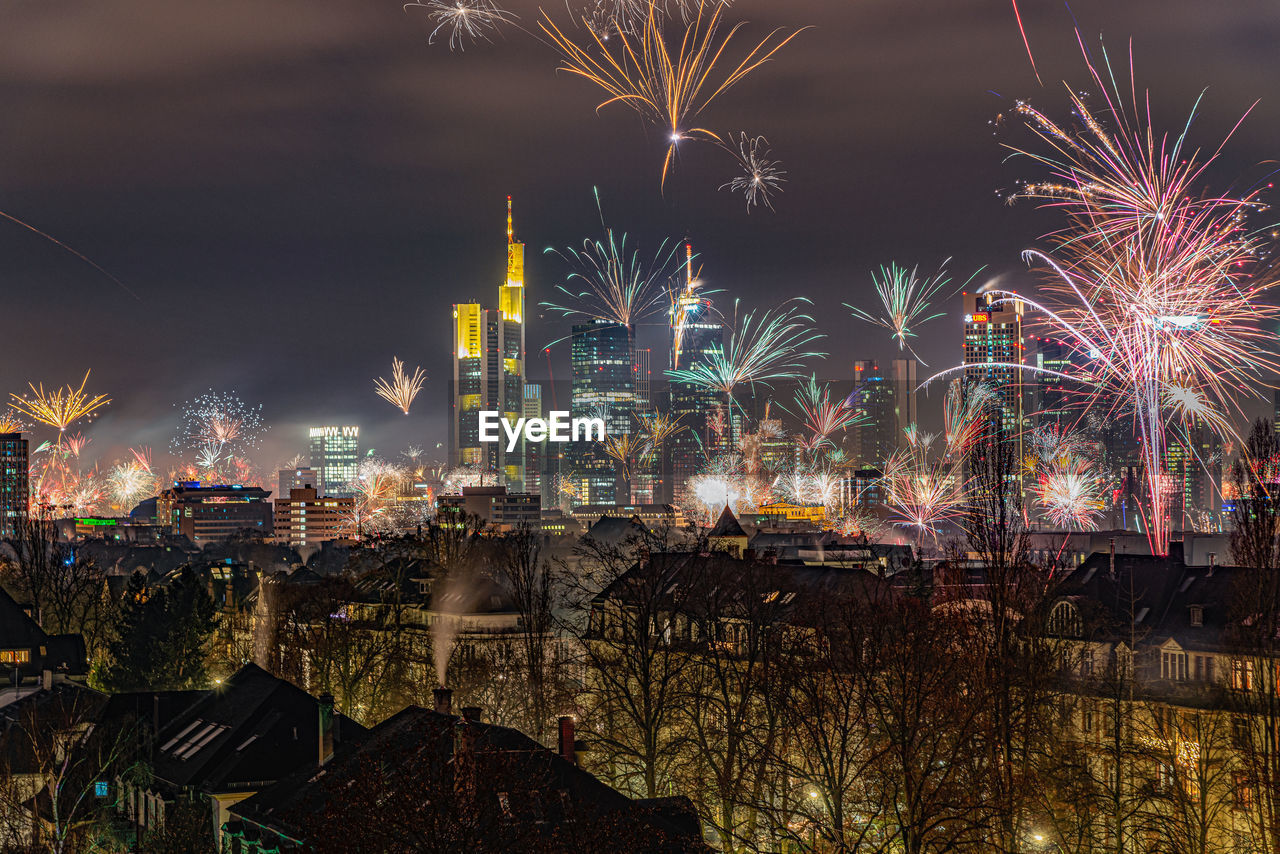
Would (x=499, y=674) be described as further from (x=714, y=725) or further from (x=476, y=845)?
(x=476, y=845)

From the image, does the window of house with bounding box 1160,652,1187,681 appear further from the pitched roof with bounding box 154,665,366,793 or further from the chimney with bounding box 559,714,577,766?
the pitched roof with bounding box 154,665,366,793

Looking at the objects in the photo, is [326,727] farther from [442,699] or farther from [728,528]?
[728,528]

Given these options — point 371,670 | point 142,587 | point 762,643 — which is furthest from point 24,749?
point 142,587

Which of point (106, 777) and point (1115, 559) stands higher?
point (1115, 559)

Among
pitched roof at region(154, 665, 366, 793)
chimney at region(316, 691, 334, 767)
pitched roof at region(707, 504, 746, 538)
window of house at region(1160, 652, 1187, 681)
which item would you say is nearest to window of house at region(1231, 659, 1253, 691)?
window of house at region(1160, 652, 1187, 681)

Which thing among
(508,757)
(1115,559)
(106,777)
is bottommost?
(106,777)

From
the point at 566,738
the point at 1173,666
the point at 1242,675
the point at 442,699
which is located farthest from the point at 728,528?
the point at 442,699

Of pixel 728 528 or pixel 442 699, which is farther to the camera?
pixel 728 528

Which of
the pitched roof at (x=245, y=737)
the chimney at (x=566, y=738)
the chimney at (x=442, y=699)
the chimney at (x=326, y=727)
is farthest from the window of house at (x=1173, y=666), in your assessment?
the chimney at (x=326, y=727)
